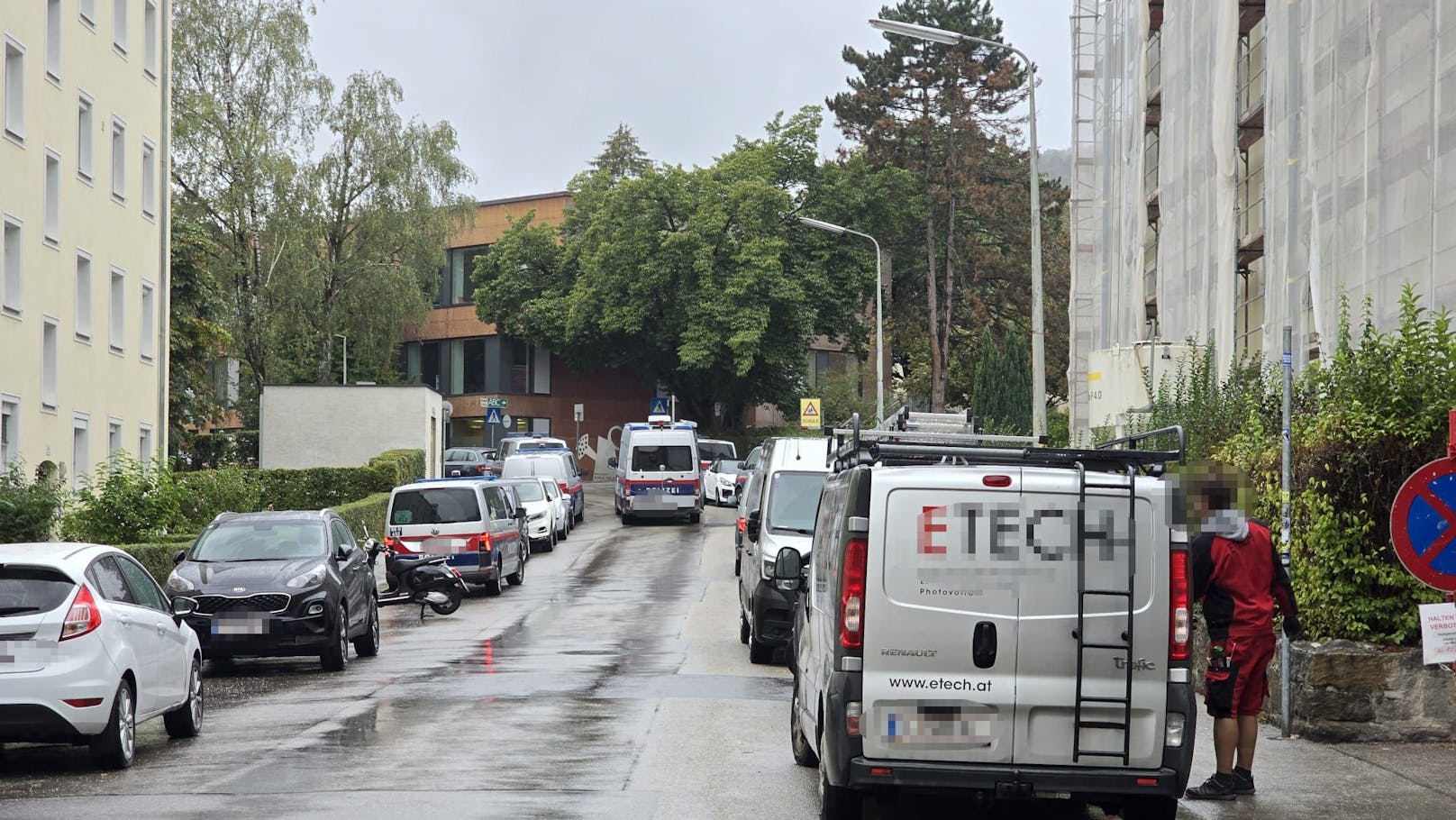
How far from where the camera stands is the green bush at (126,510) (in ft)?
77.5

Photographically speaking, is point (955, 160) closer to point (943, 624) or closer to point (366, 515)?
point (366, 515)

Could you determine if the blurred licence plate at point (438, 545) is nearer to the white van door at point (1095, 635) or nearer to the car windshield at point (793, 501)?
the car windshield at point (793, 501)

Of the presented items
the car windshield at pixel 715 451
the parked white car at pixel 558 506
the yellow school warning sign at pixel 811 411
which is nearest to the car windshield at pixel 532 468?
the parked white car at pixel 558 506

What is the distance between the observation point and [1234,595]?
368 inches

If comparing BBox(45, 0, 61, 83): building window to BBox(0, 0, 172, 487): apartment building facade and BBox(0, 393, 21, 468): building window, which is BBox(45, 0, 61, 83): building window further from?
BBox(0, 393, 21, 468): building window

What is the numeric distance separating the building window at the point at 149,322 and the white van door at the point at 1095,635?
126 feet

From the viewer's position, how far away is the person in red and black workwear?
9289mm

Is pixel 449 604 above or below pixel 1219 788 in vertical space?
below

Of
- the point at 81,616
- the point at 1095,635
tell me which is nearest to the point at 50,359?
the point at 81,616

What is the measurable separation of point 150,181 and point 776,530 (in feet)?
96.5

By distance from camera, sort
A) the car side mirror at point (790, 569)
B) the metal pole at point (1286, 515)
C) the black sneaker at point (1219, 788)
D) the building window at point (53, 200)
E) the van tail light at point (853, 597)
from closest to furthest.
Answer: the van tail light at point (853, 597) → the black sneaker at point (1219, 788) → the car side mirror at point (790, 569) → the metal pole at point (1286, 515) → the building window at point (53, 200)

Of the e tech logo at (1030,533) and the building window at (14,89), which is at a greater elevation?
the building window at (14,89)

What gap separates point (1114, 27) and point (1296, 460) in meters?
27.0

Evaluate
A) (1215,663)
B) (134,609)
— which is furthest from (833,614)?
(134,609)
